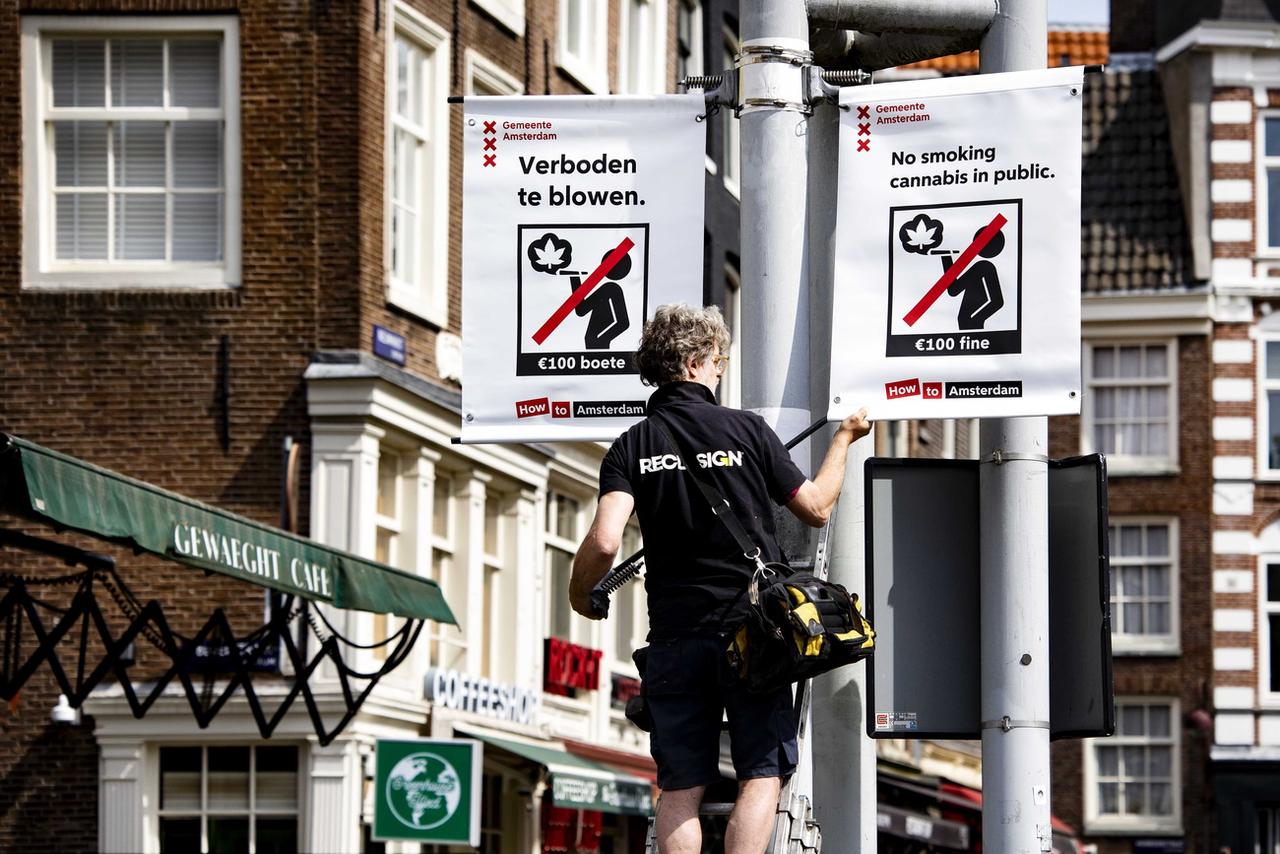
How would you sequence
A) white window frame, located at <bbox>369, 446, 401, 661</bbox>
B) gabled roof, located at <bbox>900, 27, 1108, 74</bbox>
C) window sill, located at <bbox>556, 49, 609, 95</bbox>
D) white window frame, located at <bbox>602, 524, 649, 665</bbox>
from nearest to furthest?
white window frame, located at <bbox>369, 446, 401, 661</bbox>, window sill, located at <bbox>556, 49, 609, 95</bbox>, white window frame, located at <bbox>602, 524, 649, 665</bbox>, gabled roof, located at <bbox>900, 27, 1108, 74</bbox>

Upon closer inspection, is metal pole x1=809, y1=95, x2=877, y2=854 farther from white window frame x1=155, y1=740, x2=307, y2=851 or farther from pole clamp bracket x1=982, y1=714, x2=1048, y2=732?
white window frame x1=155, y1=740, x2=307, y2=851

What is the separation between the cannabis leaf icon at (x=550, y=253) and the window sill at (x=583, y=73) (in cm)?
2060

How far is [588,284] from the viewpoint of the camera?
706 centimetres

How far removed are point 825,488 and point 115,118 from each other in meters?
17.8

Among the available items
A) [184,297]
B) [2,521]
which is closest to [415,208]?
→ [184,297]

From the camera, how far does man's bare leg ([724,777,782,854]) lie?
5793 millimetres

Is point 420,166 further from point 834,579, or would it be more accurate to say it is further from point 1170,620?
point 1170,620

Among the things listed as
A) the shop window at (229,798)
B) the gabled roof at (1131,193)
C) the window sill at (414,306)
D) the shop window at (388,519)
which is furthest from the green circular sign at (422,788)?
the gabled roof at (1131,193)

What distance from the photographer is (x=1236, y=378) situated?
43.7 meters

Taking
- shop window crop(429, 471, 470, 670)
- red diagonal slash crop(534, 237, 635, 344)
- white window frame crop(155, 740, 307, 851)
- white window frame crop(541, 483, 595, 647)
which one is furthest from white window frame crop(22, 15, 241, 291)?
red diagonal slash crop(534, 237, 635, 344)

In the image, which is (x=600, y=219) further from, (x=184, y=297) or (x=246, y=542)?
(x=184, y=297)

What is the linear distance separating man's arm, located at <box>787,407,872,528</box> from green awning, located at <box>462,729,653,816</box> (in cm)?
1822

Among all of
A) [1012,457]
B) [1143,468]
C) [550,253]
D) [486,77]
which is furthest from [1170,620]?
[550,253]

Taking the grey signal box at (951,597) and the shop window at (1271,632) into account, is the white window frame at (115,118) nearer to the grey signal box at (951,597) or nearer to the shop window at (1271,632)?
the grey signal box at (951,597)
